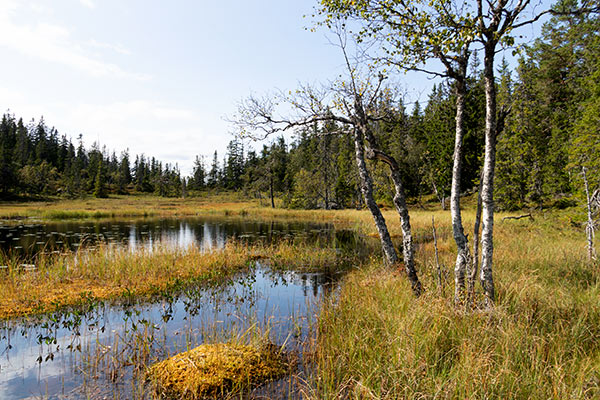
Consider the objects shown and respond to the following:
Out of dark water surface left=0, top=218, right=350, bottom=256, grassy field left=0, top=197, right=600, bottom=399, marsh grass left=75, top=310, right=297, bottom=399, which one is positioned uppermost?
grassy field left=0, top=197, right=600, bottom=399

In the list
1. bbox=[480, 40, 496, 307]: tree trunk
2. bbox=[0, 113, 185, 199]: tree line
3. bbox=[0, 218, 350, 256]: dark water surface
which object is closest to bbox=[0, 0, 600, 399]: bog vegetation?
bbox=[480, 40, 496, 307]: tree trunk

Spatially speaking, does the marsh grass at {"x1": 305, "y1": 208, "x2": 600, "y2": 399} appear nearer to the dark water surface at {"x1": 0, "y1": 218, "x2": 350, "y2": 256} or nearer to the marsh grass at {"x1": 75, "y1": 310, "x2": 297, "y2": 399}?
the marsh grass at {"x1": 75, "y1": 310, "x2": 297, "y2": 399}

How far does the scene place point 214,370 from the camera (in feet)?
16.4

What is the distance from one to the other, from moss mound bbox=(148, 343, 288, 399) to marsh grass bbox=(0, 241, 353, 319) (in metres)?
4.84

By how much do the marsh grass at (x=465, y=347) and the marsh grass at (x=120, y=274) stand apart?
6310mm

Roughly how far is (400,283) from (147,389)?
5.88m

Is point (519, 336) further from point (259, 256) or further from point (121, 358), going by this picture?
point (259, 256)

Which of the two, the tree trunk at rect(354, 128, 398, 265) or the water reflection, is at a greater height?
the tree trunk at rect(354, 128, 398, 265)

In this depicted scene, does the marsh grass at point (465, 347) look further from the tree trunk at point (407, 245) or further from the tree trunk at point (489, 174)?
the tree trunk at point (489, 174)

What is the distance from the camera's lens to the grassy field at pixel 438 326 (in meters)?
3.66

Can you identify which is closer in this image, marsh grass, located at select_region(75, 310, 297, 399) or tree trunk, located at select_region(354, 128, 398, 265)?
marsh grass, located at select_region(75, 310, 297, 399)

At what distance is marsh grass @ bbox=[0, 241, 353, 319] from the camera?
8.73 m

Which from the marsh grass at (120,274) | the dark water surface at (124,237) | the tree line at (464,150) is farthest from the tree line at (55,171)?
the marsh grass at (120,274)

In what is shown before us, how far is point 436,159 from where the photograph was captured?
44.7 metres
